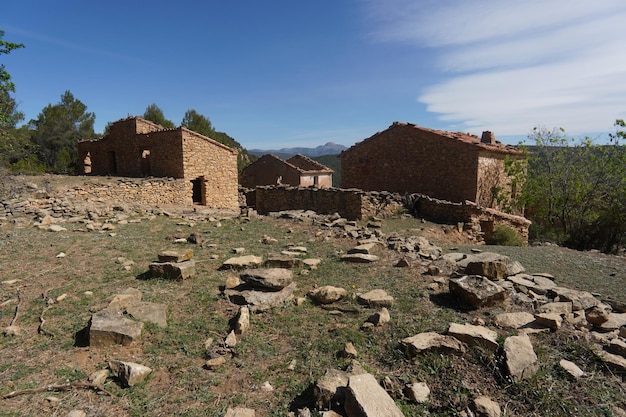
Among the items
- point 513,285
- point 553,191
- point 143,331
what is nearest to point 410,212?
point 553,191

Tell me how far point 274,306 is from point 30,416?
2.79 m

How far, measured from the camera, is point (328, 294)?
17.0 feet

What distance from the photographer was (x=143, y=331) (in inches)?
169

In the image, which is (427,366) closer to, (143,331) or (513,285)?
(513,285)

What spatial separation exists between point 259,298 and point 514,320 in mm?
3339

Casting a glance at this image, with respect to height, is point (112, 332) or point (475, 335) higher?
point (475, 335)

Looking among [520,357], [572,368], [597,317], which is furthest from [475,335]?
[597,317]

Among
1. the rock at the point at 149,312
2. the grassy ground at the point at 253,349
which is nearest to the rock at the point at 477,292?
the grassy ground at the point at 253,349

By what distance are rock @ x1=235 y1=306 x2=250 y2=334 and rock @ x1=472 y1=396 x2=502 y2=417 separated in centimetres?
261

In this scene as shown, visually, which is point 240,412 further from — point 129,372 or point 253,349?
point 129,372

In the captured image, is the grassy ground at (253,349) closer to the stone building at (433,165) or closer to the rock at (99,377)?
the rock at (99,377)

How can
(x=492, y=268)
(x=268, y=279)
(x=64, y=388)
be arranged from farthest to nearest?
(x=492, y=268), (x=268, y=279), (x=64, y=388)

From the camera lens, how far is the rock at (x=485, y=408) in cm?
295

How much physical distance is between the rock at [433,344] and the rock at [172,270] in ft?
12.6
